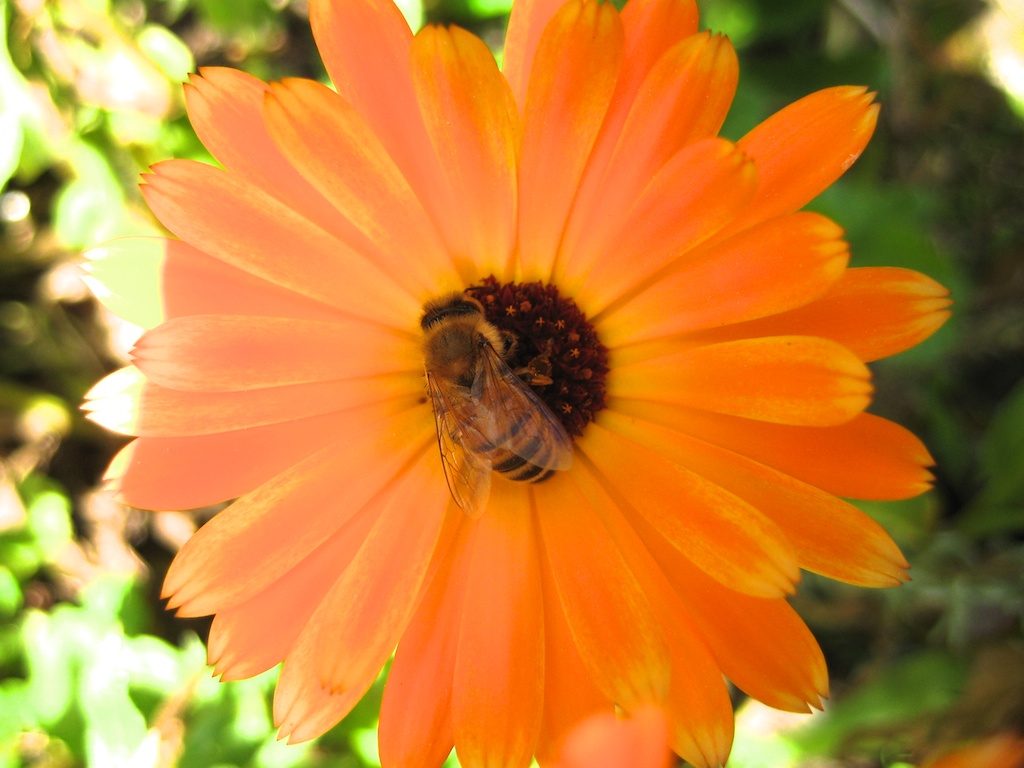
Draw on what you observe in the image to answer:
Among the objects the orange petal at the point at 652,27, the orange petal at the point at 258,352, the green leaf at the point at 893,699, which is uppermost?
the orange petal at the point at 652,27

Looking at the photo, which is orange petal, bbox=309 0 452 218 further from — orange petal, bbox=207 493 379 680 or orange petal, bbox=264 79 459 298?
orange petal, bbox=207 493 379 680

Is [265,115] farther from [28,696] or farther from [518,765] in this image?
[28,696]

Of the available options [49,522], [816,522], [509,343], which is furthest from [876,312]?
[49,522]

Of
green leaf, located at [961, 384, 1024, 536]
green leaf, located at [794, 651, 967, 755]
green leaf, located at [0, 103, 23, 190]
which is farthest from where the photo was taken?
green leaf, located at [961, 384, 1024, 536]

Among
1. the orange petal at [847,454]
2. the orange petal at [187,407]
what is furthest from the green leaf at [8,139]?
the orange petal at [847,454]

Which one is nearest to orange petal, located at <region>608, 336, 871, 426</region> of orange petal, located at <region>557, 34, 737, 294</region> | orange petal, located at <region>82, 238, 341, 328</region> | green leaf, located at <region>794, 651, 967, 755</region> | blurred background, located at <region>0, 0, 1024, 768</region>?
orange petal, located at <region>557, 34, 737, 294</region>

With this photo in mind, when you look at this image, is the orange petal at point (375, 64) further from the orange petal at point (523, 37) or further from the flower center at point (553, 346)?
the flower center at point (553, 346)
